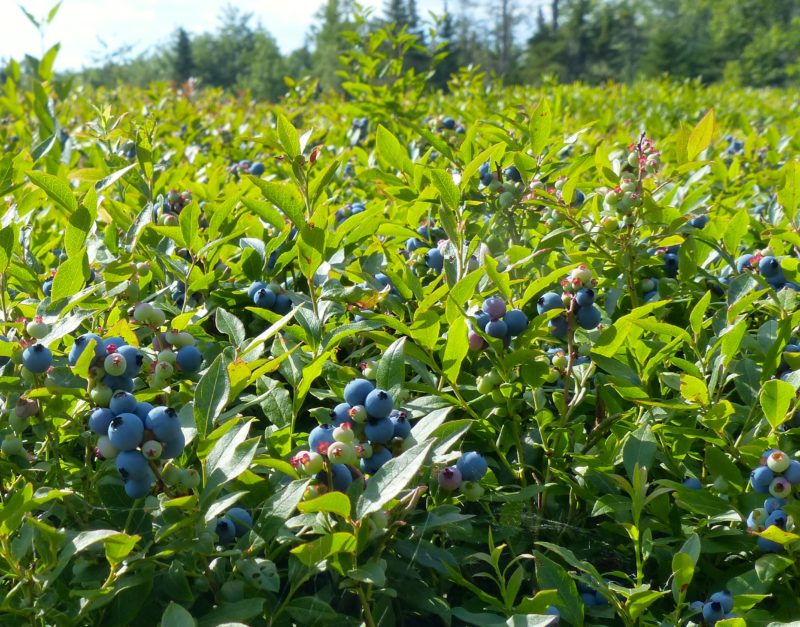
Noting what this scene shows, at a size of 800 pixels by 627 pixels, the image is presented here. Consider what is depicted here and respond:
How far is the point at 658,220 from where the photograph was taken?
5.76 ft

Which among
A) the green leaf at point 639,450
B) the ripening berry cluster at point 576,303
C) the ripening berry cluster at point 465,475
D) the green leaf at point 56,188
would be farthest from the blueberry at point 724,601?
the green leaf at point 56,188

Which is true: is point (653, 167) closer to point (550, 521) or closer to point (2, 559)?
point (550, 521)

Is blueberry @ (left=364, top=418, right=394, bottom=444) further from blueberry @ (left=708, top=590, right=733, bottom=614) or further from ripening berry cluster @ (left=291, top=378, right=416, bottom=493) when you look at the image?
blueberry @ (left=708, top=590, right=733, bottom=614)

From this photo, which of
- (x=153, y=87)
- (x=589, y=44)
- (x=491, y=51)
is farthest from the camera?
(x=491, y=51)

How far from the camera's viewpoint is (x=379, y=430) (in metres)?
1.13

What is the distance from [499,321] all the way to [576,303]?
169 millimetres

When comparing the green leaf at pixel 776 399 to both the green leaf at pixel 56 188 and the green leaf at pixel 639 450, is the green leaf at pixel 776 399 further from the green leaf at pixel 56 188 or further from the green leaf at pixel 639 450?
the green leaf at pixel 56 188

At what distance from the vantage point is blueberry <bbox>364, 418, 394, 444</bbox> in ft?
3.71

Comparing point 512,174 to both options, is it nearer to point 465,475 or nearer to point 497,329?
point 497,329

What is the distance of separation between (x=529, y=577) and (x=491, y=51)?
7768 cm

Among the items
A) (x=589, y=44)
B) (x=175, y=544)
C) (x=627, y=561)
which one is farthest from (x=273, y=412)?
(x=589, y=44)

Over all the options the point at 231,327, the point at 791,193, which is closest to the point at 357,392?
the point at 231,327

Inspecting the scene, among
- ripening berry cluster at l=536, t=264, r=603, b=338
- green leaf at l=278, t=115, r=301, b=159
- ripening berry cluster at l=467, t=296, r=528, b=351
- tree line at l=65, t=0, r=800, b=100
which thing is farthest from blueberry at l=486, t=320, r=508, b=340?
tree line at l=65, t=0, r=800, b=100

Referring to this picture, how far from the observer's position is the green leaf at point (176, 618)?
0.96 metres
